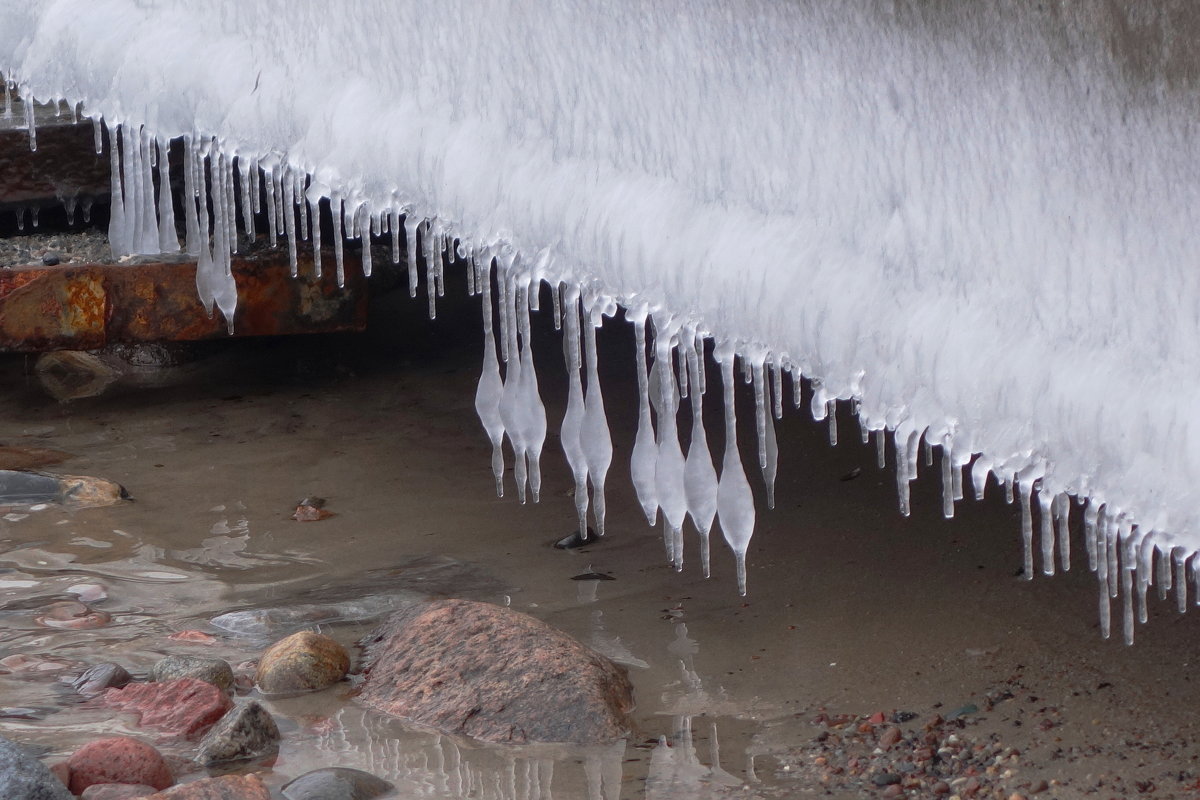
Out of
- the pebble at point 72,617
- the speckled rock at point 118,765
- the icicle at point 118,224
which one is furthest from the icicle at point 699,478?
the icicle at point 118,224

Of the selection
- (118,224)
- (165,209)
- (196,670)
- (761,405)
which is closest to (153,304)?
(118,224)

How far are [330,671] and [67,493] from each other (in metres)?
1.27

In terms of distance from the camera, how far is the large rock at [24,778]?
6.19 ft

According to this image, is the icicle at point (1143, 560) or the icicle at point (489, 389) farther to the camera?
the icicle at point (489, 389)

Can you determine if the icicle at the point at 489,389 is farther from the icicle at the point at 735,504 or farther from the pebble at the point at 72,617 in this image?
the pebble at the point at 72,617

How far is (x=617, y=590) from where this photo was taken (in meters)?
2.86

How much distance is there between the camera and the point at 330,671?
2.42 metres

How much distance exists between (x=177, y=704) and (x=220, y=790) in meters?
0.42

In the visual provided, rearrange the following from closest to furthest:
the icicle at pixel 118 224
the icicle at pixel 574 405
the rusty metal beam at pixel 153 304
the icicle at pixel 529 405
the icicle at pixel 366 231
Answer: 1. the icicle at pixel 574 405
2. the icicle at pixel 529 405
3. the icicle at pixel 366 231
4. the icicle at pixel 118 224
5. the rusty metal beam at pixel 153 304

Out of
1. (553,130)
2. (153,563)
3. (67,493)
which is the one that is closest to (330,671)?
(153,563)

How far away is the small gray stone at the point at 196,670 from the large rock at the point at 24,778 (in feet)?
1.39

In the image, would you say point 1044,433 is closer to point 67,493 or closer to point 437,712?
point 437,712

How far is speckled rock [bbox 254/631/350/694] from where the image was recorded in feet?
7.86

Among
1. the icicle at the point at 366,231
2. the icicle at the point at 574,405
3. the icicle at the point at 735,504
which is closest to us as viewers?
the icicle at the point at 735,504
